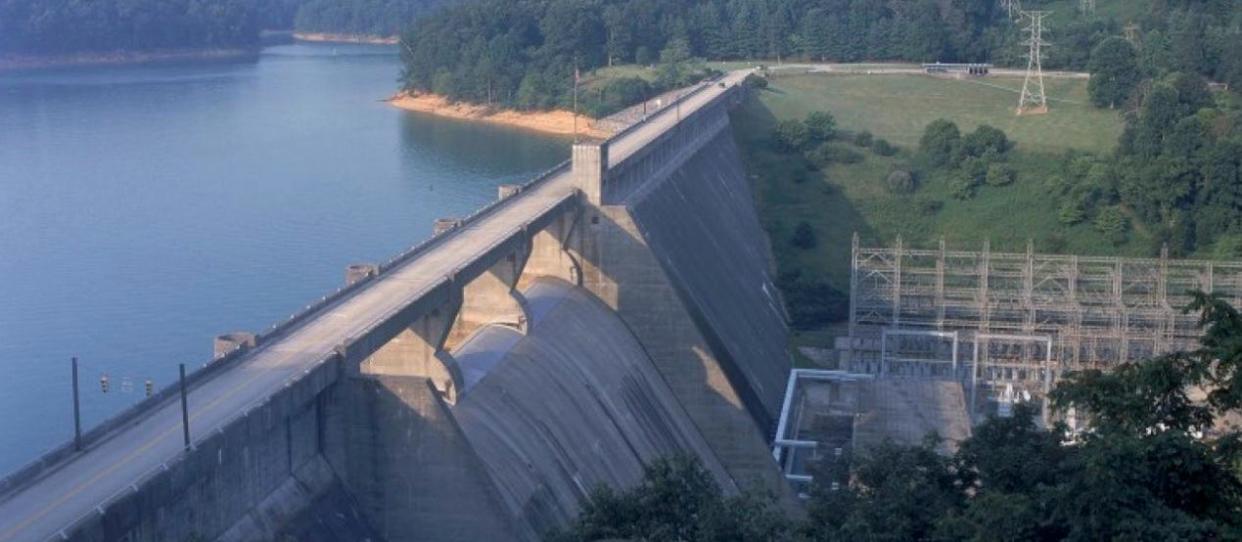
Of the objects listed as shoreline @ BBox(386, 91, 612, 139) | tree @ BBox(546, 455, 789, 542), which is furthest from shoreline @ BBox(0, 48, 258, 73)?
tree @ BBox(546, 455, 789, 542)

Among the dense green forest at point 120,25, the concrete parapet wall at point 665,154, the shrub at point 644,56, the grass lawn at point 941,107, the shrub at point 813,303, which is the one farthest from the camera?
the dense green forest at point 120,25

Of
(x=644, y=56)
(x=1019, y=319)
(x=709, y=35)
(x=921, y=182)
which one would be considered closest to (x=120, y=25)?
(x=644, y=56)

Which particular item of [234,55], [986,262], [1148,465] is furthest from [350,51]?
[1148,465]

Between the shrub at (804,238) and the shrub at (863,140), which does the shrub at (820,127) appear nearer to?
the shrub at (863,140)

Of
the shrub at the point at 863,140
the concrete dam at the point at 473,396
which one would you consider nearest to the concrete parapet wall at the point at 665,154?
the concrete dam at the point at 473,396

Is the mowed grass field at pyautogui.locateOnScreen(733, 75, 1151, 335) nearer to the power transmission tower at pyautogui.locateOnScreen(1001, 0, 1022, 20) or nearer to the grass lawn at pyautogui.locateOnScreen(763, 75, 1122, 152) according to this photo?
the grass lawn at pyautogui.locateOnScreen(763, 75, 1122, 152)
